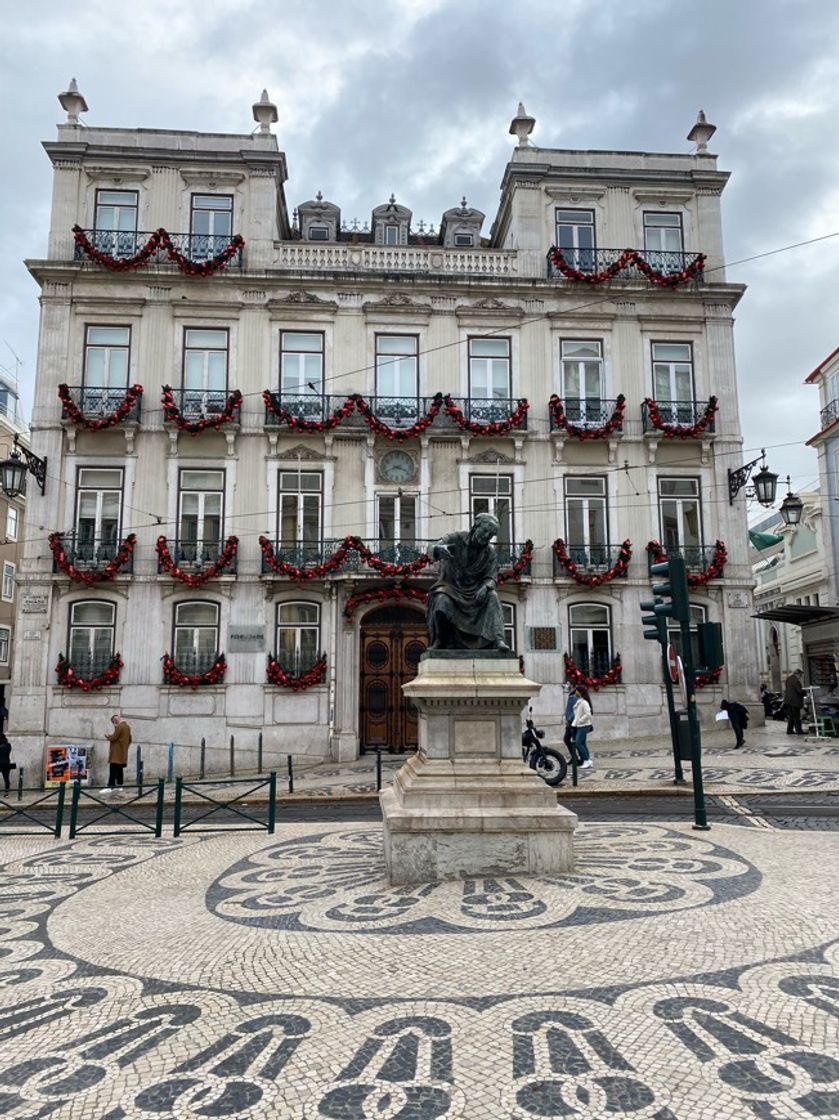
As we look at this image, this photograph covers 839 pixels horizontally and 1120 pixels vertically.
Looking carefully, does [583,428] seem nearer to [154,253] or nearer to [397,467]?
[397,467]

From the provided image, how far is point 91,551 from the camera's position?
69.0 ft

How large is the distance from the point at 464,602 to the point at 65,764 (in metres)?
13.8

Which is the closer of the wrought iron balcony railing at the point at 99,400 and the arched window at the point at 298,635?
the arched window at the point at 298,635

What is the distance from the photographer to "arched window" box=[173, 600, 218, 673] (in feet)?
68.2

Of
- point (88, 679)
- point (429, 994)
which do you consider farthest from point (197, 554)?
point (429, 994)

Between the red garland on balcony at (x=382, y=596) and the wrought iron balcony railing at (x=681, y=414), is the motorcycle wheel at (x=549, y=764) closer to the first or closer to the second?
the red garland on balcony at (x=382, y=596)

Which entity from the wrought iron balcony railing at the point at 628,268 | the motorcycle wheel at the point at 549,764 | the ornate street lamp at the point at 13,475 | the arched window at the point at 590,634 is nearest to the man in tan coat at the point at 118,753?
the ornate street lamp at the point at 13,475

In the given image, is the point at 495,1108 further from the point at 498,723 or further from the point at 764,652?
the point at 764,652

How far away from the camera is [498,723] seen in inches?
304

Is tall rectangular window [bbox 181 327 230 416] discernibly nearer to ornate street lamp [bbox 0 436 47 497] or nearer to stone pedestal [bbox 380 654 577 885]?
ornate street lamp [bbox 0 436 47 497]

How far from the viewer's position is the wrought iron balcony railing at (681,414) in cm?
2250

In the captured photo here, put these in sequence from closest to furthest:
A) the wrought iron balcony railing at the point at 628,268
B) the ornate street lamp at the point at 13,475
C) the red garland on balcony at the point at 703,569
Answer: the ornate street lamp at the point at 13,475 < the red garland on balcony at the point at 703,569 < the wrought iron balcony railing at the point at 628,268

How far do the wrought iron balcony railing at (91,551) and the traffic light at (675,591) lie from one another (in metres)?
15.0

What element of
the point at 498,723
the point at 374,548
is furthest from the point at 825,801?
the point at 374,548
